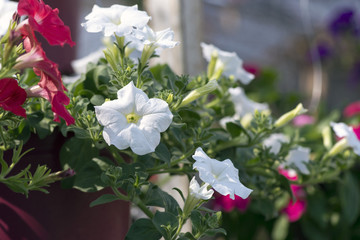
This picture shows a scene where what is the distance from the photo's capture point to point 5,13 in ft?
1.88

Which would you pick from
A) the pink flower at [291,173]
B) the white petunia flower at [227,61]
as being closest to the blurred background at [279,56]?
the pink flower at [291,173]

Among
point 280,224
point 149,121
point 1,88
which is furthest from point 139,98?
point 280,224

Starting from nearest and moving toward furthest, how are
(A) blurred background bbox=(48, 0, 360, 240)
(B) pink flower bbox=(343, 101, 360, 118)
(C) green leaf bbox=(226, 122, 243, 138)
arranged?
(C) green leaf bbox=(226, 122, 243, 138) < (A) blurred background bbox=(48, 0, 360, 240) < (B) pink flower bbox=(343, 101, 360, 118)

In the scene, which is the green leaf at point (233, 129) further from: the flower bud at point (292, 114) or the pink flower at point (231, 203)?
the pink flower at point (231, 203)

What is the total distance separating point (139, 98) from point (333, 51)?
234cm

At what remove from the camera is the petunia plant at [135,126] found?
0.48m

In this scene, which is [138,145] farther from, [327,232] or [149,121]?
[327,232]

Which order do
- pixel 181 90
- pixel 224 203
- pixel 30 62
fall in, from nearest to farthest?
pixel 30 62 < pixel 181 90 < pixel 224 203

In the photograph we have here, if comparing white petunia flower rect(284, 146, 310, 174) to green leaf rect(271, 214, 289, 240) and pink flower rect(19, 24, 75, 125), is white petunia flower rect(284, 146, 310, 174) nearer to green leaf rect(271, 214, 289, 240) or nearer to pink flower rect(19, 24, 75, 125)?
pink flower rect(19, 24, 75, 125)

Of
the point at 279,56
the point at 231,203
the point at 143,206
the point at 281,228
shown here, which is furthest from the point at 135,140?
the point at 279,56

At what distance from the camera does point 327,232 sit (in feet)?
4.43

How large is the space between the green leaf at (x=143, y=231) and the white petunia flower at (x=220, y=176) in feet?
0.30

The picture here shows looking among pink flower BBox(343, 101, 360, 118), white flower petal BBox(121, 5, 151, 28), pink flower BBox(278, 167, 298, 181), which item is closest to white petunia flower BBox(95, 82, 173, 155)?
white flower petal BBox(121, 5, 151, 28)

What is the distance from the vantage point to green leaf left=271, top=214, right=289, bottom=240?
133 centimetres
